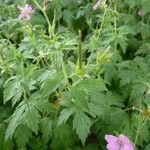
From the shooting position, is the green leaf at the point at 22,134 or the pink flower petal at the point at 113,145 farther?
the green leaf at the point at 22,134

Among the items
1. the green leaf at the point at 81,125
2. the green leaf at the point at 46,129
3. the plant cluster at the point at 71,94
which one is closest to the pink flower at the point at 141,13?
the plant cluster at the point at 71,94

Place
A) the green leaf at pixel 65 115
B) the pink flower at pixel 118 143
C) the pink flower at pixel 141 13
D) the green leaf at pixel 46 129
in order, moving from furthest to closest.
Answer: the pink flower at pixel 141 13
the green leaf at pixel 46 129
the green leaf at pixel 65 115
the pink flower at pixel 118 143

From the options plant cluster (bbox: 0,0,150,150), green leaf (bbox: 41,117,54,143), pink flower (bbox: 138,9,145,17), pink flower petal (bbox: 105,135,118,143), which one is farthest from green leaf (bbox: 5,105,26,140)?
pink flower (bbox: 138,9,145,17)

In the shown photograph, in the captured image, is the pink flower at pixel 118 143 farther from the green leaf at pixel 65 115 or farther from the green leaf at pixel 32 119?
the green leaf at pixel 32 119

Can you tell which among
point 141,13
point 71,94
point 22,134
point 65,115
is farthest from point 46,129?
point 141,13

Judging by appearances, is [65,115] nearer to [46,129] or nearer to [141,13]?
[46,129]

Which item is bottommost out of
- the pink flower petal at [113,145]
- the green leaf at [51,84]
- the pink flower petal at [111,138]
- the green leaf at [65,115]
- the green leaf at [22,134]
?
the green leaf at [22,134]

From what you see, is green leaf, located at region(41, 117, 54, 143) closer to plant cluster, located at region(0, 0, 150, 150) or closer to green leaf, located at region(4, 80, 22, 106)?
plant cluster, located at region(0, 0, 150, 150)

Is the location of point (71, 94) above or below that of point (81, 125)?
above

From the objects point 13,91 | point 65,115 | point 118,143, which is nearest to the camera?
point 118,143
